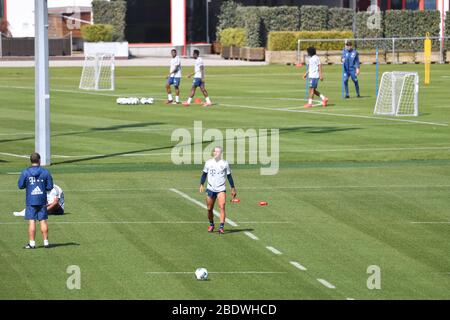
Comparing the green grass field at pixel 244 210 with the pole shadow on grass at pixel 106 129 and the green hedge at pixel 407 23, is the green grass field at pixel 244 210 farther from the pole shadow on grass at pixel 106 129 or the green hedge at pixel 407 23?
the green hedge at pixel 407 23

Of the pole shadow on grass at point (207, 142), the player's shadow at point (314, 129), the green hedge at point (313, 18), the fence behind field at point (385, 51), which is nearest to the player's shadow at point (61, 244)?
the pole shadow on grass at point (207, 142)

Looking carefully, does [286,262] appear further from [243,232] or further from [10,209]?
[10,209]

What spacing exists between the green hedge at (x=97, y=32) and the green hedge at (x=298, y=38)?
14.3 m

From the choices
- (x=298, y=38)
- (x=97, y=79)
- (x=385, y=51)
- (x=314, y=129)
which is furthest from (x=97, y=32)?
(x=314, y=129)

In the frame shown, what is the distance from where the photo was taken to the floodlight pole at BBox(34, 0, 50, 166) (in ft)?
104

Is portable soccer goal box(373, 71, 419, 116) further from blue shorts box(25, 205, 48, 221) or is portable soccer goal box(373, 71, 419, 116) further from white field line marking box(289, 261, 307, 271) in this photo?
blue shorts box(25, 205, 48, 221)

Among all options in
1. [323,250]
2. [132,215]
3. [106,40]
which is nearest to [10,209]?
[132,215]

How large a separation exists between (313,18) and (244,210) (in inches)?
2478

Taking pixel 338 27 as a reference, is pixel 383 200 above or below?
below

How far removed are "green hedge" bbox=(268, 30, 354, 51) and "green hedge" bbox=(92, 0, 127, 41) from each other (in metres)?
15.7

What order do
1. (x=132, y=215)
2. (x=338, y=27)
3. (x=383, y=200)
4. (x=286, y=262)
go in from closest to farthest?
1. (x=286, y=262)
2. (x=132, y=215)
3. (x=383, y=200)
4. (x=338, y=27)

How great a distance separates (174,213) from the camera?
24.5 m

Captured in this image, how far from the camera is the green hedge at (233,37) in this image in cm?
8600

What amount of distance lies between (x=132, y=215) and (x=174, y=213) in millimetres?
892
